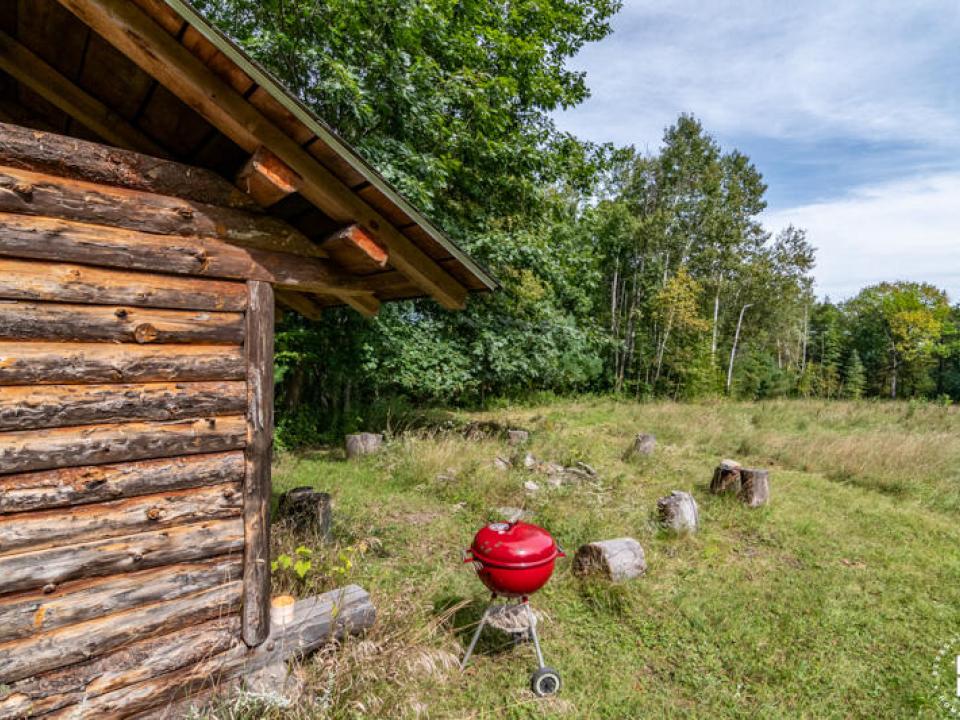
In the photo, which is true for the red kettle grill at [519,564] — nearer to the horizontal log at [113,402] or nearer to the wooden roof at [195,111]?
the horizontal log at [113,402]

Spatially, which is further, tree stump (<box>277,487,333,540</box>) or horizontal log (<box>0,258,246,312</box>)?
tree stump (<box>277,487,333,540</box>)

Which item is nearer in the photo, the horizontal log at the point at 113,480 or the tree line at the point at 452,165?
the horizontal log at the point at 113,480

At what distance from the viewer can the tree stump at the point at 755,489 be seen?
723cm

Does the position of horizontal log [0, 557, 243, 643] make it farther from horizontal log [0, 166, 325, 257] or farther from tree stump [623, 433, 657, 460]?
tree stump [623, 433, 657, 460]

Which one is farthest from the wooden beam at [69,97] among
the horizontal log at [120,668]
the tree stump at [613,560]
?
the tree stump at [613,560]

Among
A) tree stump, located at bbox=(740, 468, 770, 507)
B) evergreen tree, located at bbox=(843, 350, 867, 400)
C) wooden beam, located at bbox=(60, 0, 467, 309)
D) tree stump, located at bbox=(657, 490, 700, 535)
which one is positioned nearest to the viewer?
wooden beam, located at bbox=(60, 0, 467, 309)

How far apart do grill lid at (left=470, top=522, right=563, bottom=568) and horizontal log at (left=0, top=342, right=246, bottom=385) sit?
83.0 inches

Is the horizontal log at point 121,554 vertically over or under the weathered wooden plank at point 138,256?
under

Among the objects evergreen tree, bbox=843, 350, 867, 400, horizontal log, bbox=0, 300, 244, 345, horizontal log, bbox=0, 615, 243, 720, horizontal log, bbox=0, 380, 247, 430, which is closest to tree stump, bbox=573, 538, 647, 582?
horizontal log, bbox=0, 615, 243, 720

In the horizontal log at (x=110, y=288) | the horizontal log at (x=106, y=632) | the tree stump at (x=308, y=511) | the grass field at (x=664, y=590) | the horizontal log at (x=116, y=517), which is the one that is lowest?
the grass field at (x=664, y=590)

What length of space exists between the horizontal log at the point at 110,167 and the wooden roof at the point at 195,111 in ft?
0.47

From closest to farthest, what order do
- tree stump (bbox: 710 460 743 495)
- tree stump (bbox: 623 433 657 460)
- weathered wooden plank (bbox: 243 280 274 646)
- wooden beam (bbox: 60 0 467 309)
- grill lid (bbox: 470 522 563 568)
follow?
wooden beam (bbox: 60 0 467 309)
weathered wooden plank (bbox: 243 280 274 646)
grill lid (bbox: 470 522 563 568)
tree stump (bbox: 710 460 743 495)
tree stump (bbox: 623 433 657 460)

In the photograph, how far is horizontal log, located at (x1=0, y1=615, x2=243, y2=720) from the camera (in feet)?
7.61

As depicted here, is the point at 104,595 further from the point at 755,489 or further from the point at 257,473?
the point at 755,489
